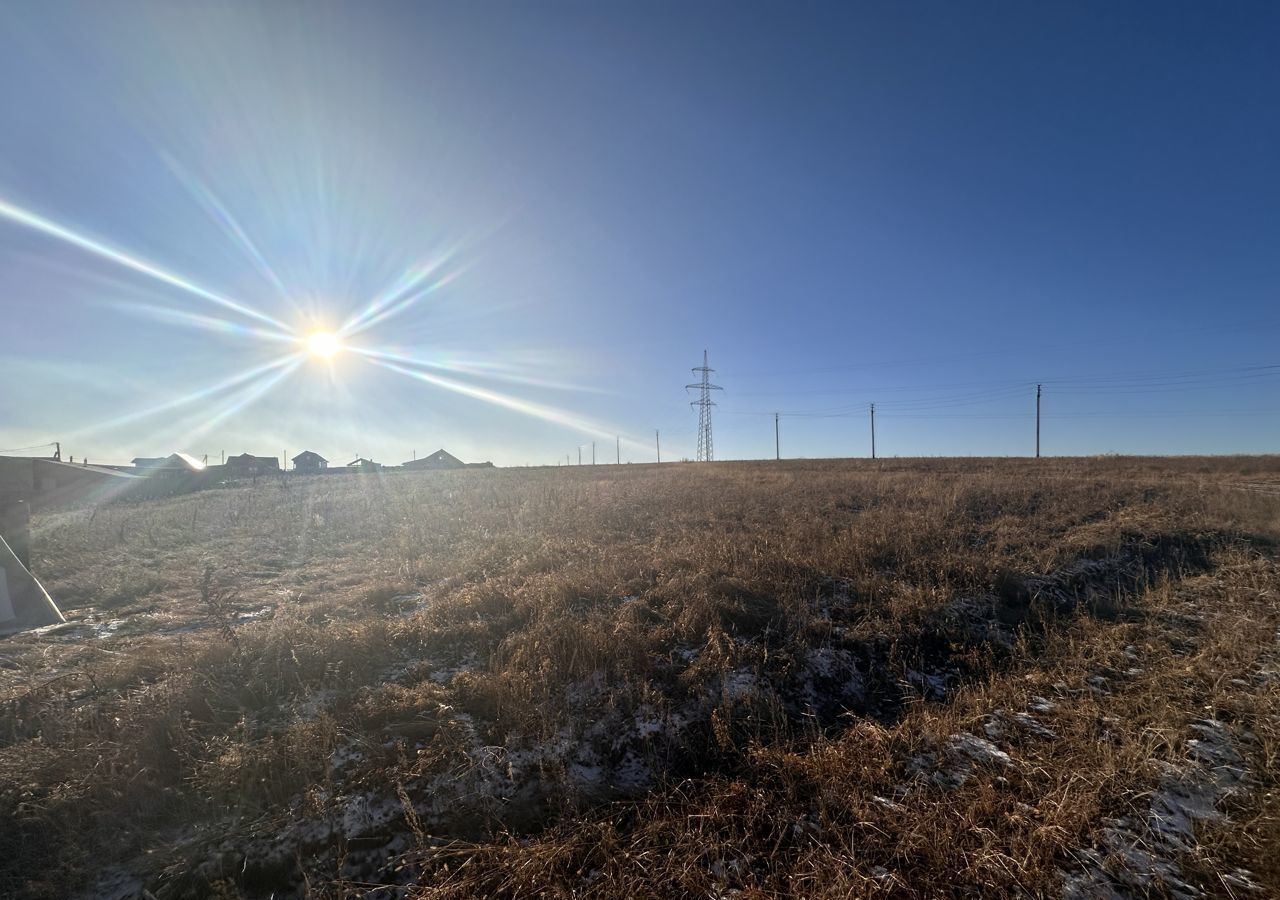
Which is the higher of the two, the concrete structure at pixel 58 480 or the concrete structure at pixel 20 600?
the concrete structure at pixel 58 480

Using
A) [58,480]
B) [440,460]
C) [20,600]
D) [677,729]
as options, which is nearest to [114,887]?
[677,729]

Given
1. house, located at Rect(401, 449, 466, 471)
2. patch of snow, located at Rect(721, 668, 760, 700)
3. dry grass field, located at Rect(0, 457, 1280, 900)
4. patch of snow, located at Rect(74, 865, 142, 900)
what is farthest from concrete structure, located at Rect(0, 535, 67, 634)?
house, located at Rect(401, 449, 466, 471)

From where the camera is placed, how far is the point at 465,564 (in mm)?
9938

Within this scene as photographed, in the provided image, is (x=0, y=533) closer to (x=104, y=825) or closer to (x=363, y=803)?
(x=104, y=825)

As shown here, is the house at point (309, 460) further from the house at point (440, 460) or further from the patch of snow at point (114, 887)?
the patch of snow at point (114, 887)

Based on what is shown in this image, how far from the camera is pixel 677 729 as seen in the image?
176 inches

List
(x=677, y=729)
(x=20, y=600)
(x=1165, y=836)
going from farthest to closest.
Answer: (x=20, y=600) < (x=677, y=729) < (x=1165, y=836)

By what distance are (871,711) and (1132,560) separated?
771 cm

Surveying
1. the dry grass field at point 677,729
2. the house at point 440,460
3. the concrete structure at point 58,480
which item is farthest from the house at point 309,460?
the dry grass field at point 677,729

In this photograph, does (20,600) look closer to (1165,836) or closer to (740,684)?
(740,684)

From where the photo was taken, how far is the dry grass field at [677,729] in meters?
3.14

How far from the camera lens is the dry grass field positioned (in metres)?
3.14

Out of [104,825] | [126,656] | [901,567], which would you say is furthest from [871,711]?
[126,656]

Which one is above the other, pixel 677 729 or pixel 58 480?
pixel 58 480
